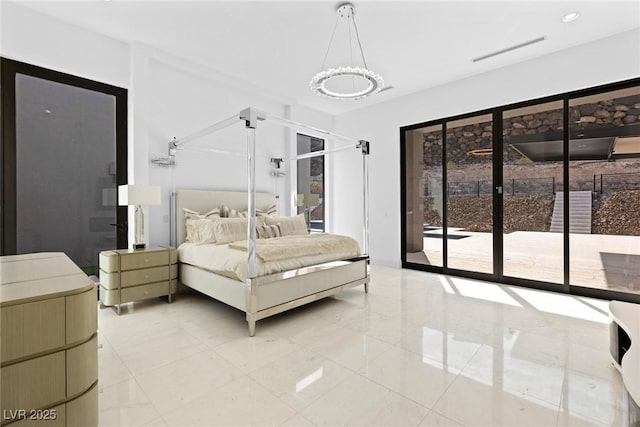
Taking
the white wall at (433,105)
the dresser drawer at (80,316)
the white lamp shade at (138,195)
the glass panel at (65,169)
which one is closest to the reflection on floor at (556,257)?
the white wall at (433,105)

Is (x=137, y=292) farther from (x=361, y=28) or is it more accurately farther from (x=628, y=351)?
(x=628, y=351)

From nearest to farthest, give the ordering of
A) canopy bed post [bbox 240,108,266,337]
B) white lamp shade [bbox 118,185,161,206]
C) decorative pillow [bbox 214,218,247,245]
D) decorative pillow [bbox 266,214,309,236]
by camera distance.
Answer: canopy bed post [bbox 240,108,266,337] → white lamp shade [bbox 118,185,161,206] → decorative pillow [bbox 214,218,247,245] → decorative pillow [bbox 266,214,309,236]

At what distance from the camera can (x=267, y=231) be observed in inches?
173

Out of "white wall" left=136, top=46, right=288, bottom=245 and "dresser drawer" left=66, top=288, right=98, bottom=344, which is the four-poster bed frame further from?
"dresser drawer" left=66, top=288, right=98, bottom=344

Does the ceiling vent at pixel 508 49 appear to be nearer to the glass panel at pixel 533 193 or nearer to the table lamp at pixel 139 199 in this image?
the glass panel at pixel 533 193

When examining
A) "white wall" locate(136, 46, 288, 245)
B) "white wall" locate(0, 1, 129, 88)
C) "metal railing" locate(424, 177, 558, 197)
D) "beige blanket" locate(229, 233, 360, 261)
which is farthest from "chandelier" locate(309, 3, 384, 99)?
"white wall" locate(0, 1, 129, 88)

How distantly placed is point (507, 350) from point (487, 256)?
263 centimetres

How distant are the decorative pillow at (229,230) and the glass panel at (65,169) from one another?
147 centimetres

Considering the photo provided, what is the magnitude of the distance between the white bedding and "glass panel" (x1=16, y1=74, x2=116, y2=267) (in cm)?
118

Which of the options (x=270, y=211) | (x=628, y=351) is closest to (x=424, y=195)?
(x=270, y=211)

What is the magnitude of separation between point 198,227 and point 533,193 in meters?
4.84

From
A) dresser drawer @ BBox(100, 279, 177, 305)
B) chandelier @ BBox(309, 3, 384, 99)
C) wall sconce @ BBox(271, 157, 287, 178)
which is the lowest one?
dresser drawer @ BBox(100, 279, 177, 305)

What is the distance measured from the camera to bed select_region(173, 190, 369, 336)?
116 inches

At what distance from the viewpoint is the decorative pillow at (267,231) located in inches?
170
